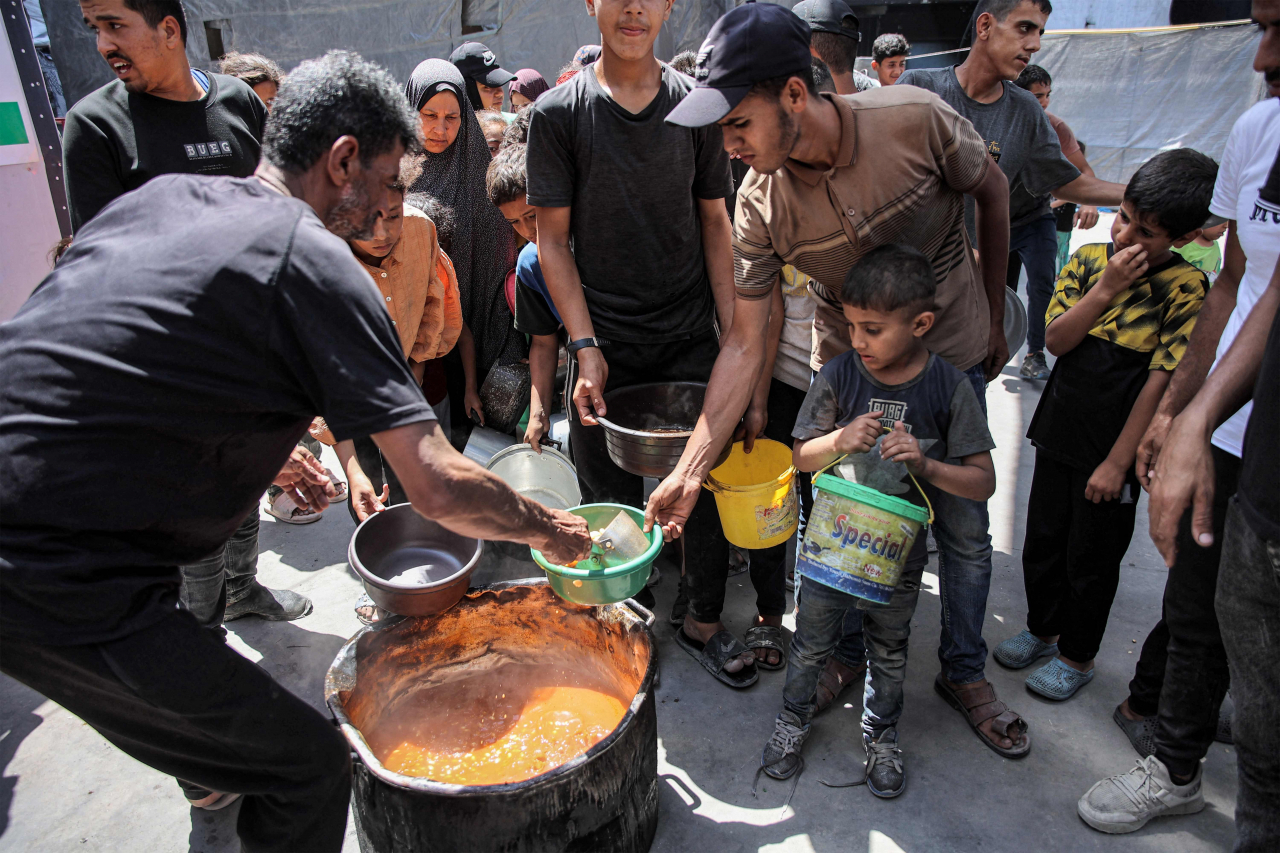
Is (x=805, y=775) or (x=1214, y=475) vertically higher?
(x=1214, y=475)

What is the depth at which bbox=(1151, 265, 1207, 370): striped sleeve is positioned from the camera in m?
2.42

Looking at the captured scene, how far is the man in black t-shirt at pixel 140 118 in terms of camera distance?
2.71m

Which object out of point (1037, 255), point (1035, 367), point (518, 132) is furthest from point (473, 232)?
point (1035, 367)

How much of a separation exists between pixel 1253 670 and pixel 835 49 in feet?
11.1

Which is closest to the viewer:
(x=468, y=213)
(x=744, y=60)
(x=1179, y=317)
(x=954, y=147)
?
(x=744, y=60)

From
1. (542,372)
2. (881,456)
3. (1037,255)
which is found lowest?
(1037,255)

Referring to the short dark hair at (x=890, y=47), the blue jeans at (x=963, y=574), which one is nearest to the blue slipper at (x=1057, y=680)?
the blue jeans at (x=963, y=574)

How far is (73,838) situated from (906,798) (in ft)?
8.52

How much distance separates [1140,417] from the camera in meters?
2.47

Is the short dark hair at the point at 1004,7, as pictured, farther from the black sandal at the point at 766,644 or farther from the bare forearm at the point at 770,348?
the black sandal at the point at 766,644

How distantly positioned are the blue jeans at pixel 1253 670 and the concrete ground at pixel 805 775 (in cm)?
83

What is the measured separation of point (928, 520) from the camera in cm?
220

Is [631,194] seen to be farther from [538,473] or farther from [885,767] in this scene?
[885,767]

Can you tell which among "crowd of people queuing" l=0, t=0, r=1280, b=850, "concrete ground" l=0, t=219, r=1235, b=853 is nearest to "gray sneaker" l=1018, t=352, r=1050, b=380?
"crowd of people queuing" l=0, t=0, r=1280, b=850
